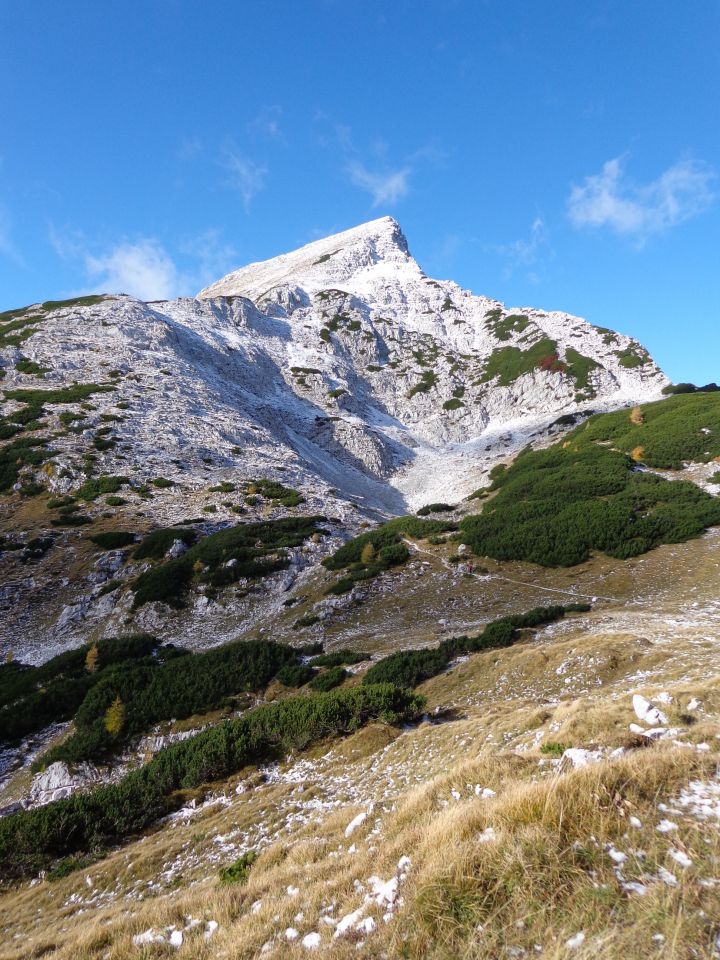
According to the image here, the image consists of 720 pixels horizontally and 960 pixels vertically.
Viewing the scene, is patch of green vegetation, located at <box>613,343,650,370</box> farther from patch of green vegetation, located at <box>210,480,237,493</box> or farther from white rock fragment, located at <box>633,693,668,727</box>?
white rock fragment, located at <box>633,693,668,727</box>

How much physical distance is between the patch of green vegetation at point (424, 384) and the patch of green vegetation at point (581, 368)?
26.5m

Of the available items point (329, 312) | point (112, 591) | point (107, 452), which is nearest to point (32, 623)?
point (112, 591)

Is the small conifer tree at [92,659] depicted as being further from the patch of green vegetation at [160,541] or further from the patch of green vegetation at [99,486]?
the patch of green vegetation at [99,486]

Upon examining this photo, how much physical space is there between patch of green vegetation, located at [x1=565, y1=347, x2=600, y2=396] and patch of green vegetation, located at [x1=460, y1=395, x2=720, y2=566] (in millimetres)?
39047

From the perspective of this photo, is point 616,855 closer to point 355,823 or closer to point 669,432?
point 355,823

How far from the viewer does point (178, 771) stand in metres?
13.5

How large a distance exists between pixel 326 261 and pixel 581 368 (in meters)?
97.5

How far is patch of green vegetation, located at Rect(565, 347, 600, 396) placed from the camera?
279 feet

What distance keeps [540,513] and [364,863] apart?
2824 centimetres

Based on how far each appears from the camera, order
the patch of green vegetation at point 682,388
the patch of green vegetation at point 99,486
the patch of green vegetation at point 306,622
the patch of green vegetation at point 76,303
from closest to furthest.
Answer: the patch of green vegetation at point 306,622 → the patch of green vegetation at point 99,486 → the patch of green vegetation at point 682,388 → the patch of green vegetation at point 76,303

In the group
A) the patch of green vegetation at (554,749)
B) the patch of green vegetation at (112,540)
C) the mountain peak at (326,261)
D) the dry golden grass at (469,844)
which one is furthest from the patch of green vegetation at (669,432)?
the mountain peak at (326,261)

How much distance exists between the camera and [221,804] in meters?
11.9

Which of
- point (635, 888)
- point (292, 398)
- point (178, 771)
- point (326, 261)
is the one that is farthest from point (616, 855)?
point (326, 261)

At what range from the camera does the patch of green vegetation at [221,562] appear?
99.1 ft
